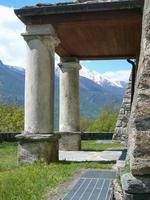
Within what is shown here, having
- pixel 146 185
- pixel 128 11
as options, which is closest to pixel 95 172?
pixel 128 11

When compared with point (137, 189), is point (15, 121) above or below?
above

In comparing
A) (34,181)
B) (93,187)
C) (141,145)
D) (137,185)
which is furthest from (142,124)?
(34,181)

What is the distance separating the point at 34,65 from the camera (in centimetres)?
1018

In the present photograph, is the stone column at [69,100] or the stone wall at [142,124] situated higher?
the stone column at [69,100]

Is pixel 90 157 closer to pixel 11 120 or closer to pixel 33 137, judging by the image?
pixel 33 137

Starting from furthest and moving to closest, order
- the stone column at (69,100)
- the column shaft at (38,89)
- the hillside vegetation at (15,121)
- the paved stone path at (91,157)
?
the hillside vegetation at (15,121)
the stone column at (69,100)
the paved stone path at (91,157)
the column shaft at (38,89)

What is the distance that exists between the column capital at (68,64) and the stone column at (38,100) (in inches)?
157

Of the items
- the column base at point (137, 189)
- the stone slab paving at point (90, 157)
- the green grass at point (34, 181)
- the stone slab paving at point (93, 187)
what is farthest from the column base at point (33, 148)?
the column base at point (137, 189)

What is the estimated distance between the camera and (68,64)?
1446 centimetres

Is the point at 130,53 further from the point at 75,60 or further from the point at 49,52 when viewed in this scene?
the point at 49,52

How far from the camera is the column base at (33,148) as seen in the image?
32.4 ft

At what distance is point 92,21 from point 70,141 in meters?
5.49

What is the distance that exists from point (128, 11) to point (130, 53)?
16.3ft

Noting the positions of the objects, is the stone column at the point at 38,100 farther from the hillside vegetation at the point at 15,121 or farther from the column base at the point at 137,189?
the hillside vegetation at the point at 15,121
